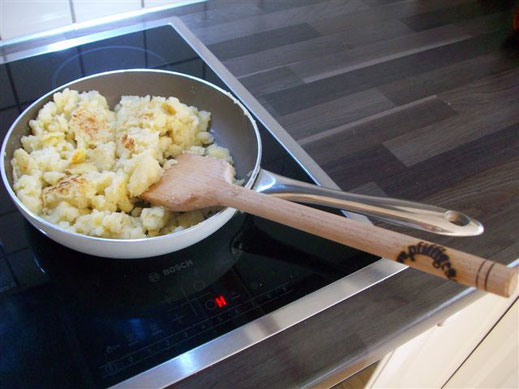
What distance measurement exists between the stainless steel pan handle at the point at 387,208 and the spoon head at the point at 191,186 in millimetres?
62

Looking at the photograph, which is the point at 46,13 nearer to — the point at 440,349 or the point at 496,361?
the point at 440,349

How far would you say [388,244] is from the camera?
1.58 feet

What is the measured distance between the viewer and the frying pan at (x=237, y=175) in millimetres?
565

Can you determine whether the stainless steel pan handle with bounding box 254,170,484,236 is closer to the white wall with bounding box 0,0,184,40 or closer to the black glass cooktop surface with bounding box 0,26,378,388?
the black glass cooktop surface with bounding box 0,26,378,388

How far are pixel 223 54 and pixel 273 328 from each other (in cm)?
61

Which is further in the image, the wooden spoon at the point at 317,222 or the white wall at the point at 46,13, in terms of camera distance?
the white wall at the point at 46,13

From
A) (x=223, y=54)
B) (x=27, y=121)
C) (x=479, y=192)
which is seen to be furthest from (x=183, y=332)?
(x=223, y=54)

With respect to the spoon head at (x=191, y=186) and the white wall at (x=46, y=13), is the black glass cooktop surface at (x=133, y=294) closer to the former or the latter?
the spoon head at (x=191, y=186)

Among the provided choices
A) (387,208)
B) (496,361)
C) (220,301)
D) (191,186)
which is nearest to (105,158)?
(191,186)

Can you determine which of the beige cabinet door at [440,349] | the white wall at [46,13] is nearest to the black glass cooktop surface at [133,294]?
the beige cabinet door at [440,349]

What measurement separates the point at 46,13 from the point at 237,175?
1.78 feet

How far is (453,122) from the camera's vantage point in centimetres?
90

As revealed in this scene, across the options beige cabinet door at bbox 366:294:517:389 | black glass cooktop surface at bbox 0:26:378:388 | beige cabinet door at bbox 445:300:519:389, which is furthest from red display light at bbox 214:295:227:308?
beige cabinet door at bbox 445:300:519:389

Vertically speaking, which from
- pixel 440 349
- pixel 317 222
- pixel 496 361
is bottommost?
pixel 496 361
